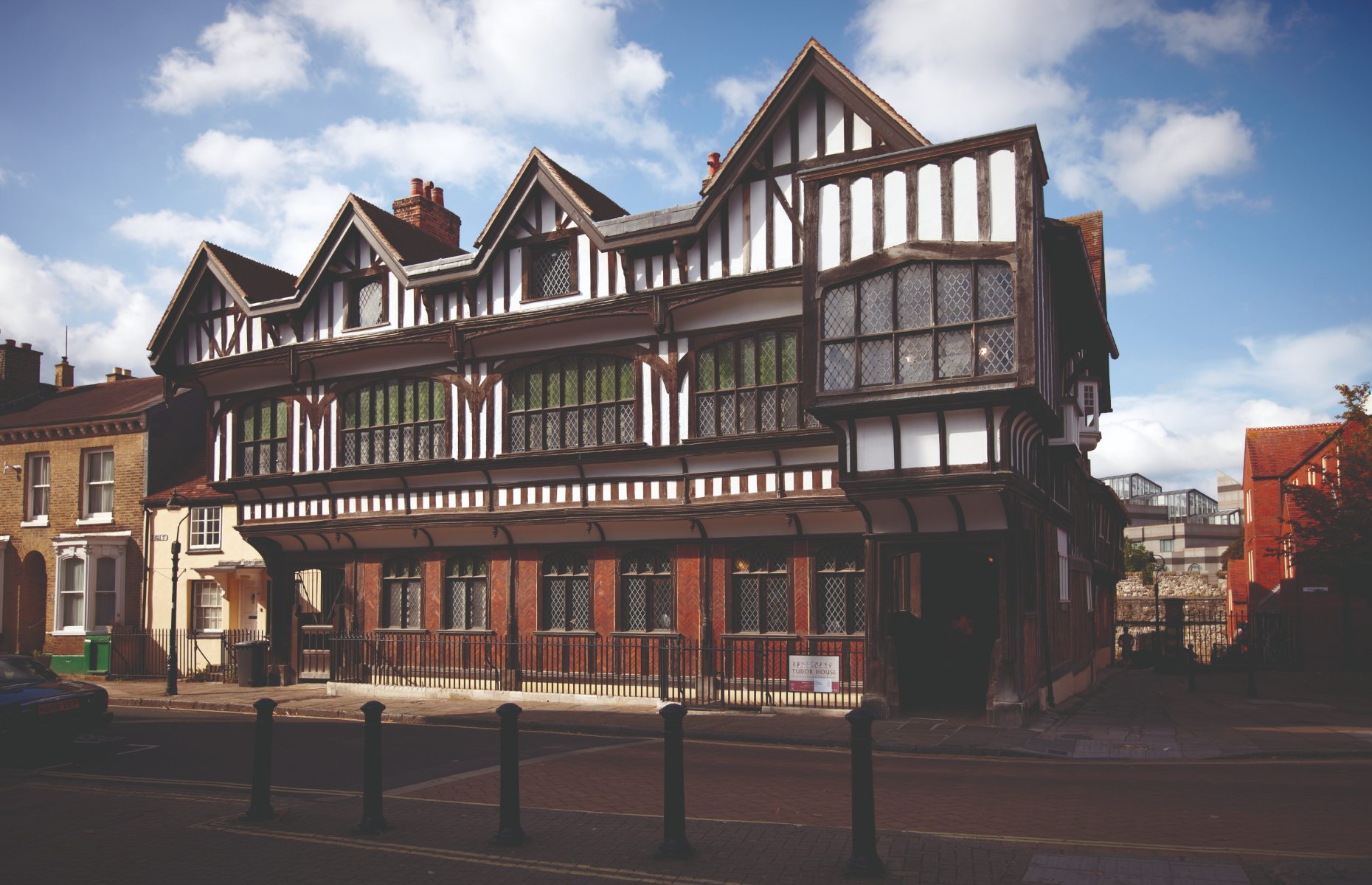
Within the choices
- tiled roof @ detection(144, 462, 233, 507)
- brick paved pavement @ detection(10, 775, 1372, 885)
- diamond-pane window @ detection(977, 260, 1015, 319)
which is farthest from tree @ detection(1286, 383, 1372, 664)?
tiled roof @ detection(144, 462, 233, 507)

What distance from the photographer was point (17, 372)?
35.6 m

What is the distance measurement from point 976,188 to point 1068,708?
1020 centimetres

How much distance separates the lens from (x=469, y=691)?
21531 mm

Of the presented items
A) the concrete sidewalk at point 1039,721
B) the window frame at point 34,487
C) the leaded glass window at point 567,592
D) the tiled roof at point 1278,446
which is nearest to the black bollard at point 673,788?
the concrete sidewalk at point 1039,721

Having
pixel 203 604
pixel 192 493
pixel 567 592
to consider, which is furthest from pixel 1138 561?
pixel 192 493

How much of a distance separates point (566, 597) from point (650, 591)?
2028 mm

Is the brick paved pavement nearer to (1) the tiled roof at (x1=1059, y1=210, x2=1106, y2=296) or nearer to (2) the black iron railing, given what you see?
(2) the black iron railing

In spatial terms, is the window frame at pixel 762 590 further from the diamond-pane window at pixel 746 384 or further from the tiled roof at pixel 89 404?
the tiled roof at pixel 89 404

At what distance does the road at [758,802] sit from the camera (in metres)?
8.10

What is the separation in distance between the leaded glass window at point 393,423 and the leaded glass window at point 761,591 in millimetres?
7230

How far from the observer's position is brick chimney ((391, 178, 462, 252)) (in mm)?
27156

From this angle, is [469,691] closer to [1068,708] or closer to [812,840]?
[1068,708]

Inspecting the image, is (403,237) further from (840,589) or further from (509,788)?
(509,788)

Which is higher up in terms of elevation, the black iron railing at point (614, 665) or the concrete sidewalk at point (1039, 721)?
the black iron railing at point (614, 665)
